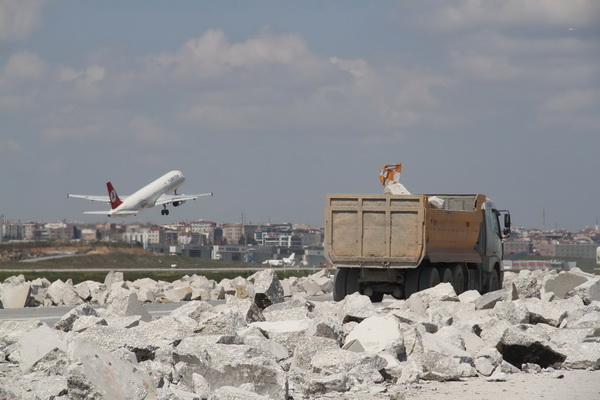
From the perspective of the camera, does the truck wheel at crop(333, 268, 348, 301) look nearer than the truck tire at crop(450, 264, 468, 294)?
Yes

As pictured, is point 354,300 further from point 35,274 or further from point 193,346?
point 35,274

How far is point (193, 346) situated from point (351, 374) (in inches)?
71.3

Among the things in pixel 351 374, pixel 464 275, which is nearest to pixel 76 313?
pixel 351 374

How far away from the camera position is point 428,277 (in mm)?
22094

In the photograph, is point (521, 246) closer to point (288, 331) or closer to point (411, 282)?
point (411, 282)

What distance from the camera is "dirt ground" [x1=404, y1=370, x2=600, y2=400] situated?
10633mm

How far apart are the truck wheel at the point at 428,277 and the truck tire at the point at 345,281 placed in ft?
5.23

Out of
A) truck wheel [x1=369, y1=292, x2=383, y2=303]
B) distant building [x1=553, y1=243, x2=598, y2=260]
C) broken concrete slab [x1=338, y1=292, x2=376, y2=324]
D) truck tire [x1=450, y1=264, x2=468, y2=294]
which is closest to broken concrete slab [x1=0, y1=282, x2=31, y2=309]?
truck wheel [x1=369, y1=292, x2=383, y2=303]

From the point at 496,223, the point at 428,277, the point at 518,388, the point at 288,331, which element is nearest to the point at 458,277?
the point at 428,277

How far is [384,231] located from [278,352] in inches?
382

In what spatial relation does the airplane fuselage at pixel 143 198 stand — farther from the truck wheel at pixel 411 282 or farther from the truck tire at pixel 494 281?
the truck wheel at pixel 411 282

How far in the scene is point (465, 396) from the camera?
10609 millimetres

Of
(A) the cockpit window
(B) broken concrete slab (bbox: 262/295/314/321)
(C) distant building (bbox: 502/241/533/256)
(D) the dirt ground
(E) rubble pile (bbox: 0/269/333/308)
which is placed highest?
(A) the cockpit window

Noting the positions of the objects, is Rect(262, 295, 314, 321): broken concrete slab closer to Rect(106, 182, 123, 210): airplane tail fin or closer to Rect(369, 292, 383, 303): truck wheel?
Rect(369, 292, 383, 303): truck wheel
